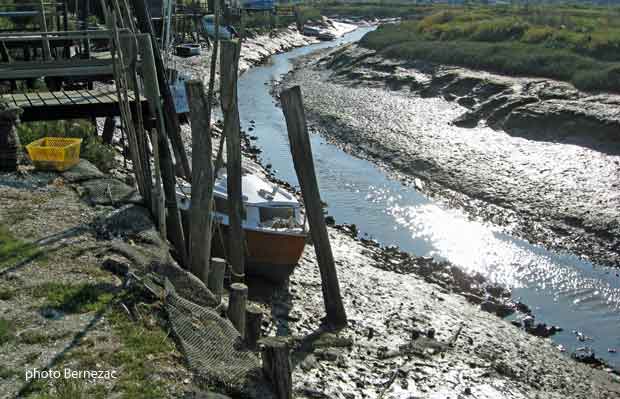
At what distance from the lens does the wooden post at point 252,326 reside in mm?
10203

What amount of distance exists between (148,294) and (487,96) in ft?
97.5

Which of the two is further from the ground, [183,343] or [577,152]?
[183,343]

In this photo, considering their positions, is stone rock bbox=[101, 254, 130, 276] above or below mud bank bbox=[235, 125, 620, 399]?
above

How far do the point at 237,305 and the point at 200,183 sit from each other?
2.35m

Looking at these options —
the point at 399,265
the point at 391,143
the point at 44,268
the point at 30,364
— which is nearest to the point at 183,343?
the point at 30,364

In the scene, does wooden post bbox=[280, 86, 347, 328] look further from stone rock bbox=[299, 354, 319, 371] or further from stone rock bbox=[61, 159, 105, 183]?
stone rock bbox=[61, 159, 105, 183]

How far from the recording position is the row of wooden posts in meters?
11.2

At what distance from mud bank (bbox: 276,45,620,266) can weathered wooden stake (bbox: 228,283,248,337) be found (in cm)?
1319

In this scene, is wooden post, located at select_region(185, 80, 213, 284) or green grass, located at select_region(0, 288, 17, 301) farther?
wooden post, located at select_region(185, 80, 213, 284)

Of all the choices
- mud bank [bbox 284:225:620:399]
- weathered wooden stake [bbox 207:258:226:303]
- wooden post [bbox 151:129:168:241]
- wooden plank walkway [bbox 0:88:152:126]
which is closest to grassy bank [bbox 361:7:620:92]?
mud bank [bbox 284:225:620:399]

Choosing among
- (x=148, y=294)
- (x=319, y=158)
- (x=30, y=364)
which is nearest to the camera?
(x=30, y=364)

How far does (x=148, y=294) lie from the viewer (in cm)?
937

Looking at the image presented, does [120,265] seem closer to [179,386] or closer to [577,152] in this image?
[179,386]

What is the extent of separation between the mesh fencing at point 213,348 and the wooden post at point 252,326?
46cm
